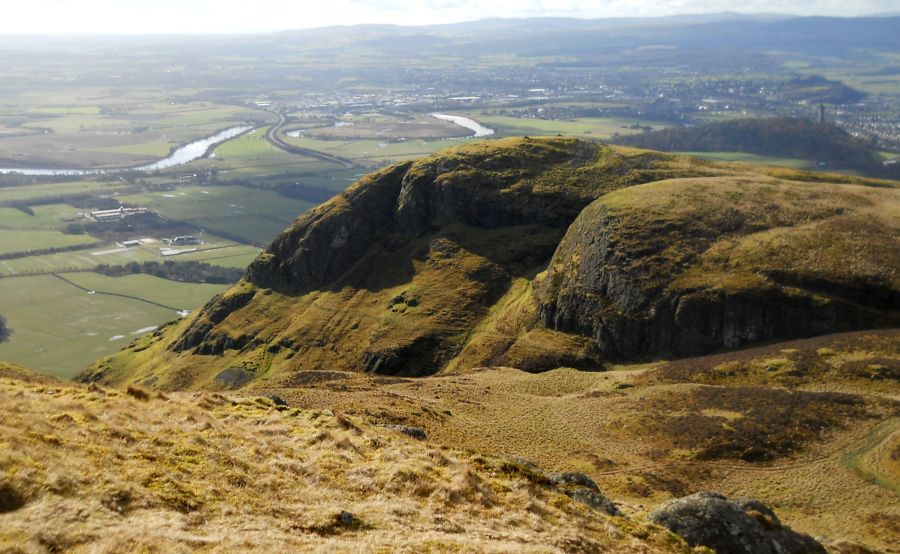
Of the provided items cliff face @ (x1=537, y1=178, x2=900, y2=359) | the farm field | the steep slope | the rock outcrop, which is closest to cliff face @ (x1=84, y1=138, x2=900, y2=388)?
cliff face @ (x1=537, y1=178, x2=900, y2=359)

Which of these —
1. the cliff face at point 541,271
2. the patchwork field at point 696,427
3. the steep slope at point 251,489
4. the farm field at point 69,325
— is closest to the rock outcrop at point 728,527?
the steep slope at point 251,489

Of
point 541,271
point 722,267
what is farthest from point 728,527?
point 541,271

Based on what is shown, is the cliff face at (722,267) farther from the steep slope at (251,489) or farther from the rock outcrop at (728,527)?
the steep slope at (251,489)

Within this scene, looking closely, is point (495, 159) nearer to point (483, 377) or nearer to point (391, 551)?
point (483, 377)

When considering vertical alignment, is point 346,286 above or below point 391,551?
below

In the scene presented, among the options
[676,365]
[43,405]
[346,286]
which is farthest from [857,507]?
[346,286]

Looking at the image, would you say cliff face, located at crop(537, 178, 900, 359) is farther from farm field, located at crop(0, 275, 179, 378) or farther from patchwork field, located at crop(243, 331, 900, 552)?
farm field, located at crop(0, 275, 179, 378)

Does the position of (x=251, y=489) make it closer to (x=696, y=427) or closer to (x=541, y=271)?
(x=696, y=427)
